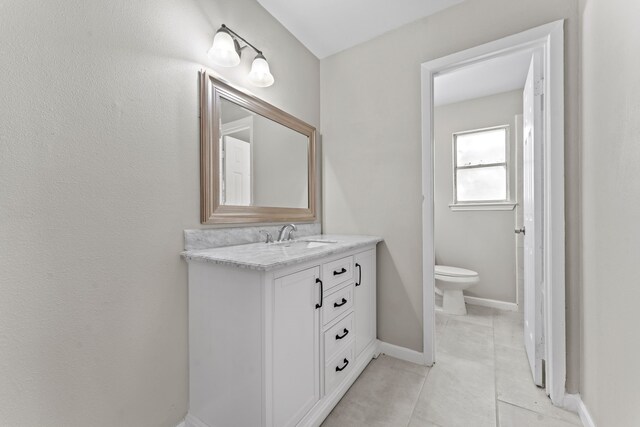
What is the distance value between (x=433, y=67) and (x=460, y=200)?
1880 millimetres

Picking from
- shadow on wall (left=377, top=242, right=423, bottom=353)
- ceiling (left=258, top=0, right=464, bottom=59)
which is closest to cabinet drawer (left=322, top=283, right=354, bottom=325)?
shadow on wall (left=377, top=242, right=423, bottom=353)

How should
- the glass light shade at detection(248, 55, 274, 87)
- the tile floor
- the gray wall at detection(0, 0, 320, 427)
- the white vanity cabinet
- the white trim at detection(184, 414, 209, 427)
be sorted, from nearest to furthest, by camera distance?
the gray wall at detection(0, 0, 320, 427), the white vanity cabinet, the white trim at detection(184, 414, 209, 427), the tile floor, the glass light shade at detection(248, 55, 274, 87)

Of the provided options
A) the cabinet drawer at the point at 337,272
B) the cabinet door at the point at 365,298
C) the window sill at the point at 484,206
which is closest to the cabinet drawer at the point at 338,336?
the cabinet door at the point at 365,298

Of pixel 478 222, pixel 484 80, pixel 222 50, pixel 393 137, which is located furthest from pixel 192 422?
pixel 484 80

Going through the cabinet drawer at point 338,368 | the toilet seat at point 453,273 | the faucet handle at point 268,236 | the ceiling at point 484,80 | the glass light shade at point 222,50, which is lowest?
the cabinet drawer at point 338,368

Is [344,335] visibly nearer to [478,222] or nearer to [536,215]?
[536,215]

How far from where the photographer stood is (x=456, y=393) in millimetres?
1567

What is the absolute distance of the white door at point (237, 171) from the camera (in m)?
1.54

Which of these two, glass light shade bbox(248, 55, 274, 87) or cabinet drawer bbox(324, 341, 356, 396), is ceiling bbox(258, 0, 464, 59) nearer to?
glass light shade bbox(248, 55, 274, 87)

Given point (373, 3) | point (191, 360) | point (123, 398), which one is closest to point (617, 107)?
point (373, 3)

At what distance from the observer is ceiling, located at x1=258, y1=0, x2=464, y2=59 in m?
1.80

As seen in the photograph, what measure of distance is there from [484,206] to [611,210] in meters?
2.03

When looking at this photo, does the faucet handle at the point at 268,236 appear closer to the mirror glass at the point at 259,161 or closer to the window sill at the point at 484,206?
the mirror glass at the point at 259,161

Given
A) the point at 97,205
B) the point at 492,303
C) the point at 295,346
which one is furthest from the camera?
the point at 492,303
